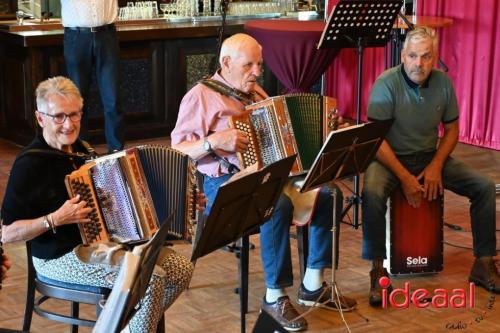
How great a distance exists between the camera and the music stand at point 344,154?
3953 mm

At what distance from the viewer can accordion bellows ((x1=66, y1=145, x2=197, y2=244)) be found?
11.3ft

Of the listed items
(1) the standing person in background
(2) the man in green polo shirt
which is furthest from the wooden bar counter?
(2) the man in green polo shirt

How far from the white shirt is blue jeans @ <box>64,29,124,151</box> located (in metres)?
0.07

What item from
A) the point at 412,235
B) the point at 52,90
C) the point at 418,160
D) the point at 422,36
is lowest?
the point at 412,235

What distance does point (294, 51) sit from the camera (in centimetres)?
653

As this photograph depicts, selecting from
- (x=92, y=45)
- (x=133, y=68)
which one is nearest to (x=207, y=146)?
(x=92, y=45)

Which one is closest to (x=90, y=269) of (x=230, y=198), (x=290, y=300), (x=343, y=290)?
(x=230, y=198)

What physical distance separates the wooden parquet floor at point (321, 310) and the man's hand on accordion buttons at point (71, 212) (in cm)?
56

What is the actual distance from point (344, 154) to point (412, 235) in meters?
1.05

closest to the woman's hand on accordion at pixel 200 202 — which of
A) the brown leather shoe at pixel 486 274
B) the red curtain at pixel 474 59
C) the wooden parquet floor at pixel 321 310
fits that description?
the wooden parquet floor at pixel 321 310

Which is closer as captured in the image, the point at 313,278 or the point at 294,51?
the point at 313,278

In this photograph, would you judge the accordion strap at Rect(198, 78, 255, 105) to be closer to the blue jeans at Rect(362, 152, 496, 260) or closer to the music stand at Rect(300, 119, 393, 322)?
the music stand at Rect(300, 119, 393, 322)

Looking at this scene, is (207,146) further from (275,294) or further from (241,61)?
(275,294)

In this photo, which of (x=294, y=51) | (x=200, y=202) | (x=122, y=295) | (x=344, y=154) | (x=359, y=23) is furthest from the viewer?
(x=294, y=51)
